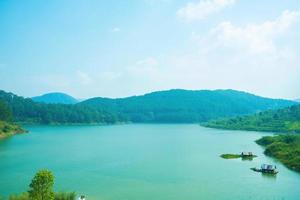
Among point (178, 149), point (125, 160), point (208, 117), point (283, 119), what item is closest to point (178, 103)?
point (208, 117)

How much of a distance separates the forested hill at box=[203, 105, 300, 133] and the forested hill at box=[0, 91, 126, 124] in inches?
1658

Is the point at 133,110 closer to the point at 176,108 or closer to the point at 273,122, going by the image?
the point at 176,108

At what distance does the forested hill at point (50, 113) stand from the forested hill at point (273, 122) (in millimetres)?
42101

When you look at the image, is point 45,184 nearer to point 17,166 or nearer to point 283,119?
point 17,166

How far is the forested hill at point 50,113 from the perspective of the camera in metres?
118

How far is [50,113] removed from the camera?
11888cm

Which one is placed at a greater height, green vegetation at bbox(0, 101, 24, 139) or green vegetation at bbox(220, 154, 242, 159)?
green vegetation at bbox(0, 101, 24, 139)

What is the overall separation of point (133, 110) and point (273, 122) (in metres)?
89.2

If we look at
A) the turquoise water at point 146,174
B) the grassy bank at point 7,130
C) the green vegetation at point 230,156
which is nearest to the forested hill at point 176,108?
the grassy bank at point 7,130

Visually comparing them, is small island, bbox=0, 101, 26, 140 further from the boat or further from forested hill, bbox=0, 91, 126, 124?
the boat

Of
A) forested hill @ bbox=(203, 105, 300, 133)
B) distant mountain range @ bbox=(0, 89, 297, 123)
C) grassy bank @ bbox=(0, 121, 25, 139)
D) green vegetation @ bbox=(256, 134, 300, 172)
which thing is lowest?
green vegetation @ bbox=(256, 134, 300, 172)

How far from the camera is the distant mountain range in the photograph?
397ft

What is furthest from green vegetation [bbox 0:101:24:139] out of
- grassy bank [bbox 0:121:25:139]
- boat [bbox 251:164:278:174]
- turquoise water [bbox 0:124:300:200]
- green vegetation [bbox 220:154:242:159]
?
boat [bbox 251:164:278:174]

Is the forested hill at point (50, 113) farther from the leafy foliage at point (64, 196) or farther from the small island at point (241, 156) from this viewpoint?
the leafy foliage at point (64, 196)
